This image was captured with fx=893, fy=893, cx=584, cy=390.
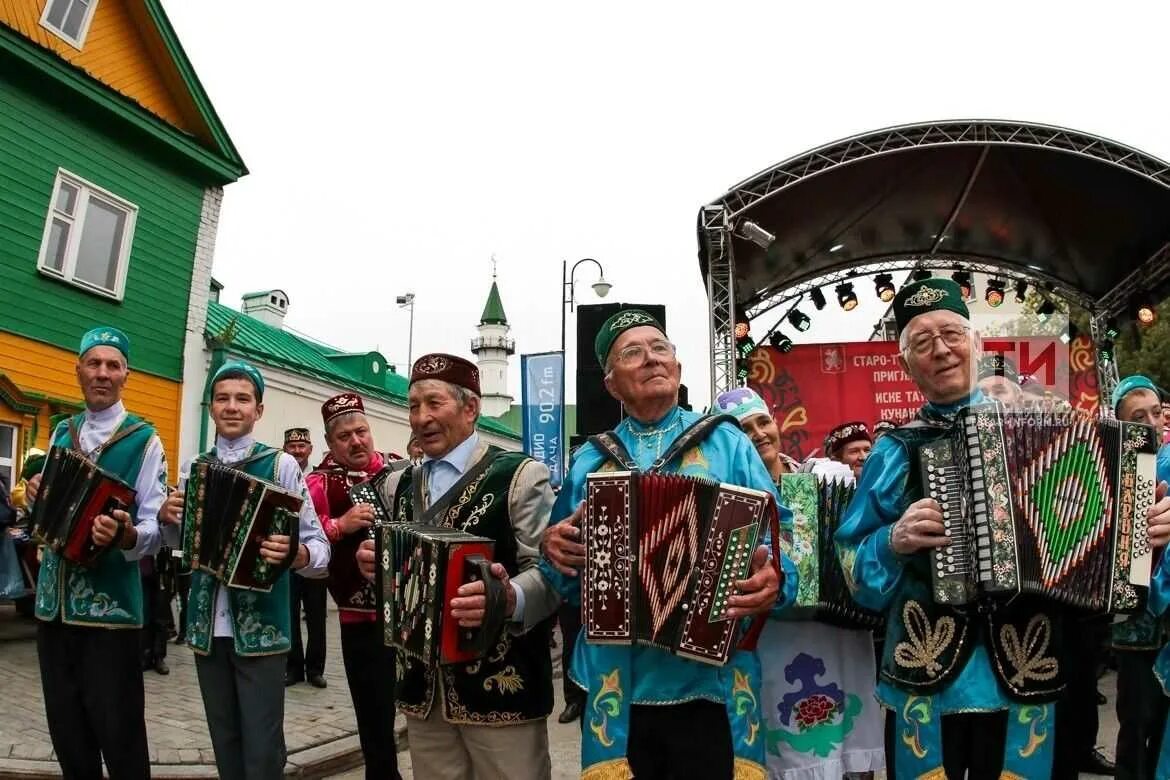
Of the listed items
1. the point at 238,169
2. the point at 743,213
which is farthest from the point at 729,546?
the point at 238,169

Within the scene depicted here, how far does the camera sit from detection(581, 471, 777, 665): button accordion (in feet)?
7.74

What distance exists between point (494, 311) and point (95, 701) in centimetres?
5827

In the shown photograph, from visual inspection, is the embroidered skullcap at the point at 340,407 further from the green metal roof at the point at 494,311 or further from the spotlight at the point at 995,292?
the green metal roof at the point at 494,311

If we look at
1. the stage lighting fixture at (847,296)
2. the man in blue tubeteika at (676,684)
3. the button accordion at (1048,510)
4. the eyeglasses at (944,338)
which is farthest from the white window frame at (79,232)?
the button accordion at (1048,510)

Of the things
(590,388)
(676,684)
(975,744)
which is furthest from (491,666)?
(590,388)

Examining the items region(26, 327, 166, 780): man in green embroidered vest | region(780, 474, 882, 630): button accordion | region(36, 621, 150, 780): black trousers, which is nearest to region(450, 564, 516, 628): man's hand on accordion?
region(780, 474, 882, 630): button accordion

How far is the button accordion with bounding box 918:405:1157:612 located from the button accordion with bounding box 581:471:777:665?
1.70 ft

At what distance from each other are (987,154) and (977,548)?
9.46 metres

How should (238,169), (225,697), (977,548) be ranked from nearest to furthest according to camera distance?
(977,548) → (225,697) → (238,169)

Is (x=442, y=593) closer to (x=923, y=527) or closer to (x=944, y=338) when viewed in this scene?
(x=923, y=527)

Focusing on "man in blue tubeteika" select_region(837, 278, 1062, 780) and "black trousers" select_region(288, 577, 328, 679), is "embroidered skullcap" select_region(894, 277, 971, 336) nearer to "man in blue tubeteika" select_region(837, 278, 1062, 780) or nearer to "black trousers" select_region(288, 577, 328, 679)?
"man in blue tubeteika" select_region(837, 278, 1062, 780)

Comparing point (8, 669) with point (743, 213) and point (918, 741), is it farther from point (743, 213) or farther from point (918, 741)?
point (743, 213)

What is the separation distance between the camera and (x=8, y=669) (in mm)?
7266

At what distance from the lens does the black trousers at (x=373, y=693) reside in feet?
14.5
